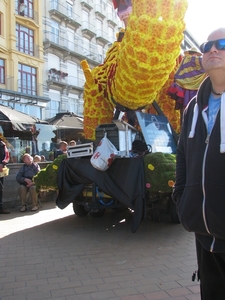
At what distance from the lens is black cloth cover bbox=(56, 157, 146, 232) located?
186 inches

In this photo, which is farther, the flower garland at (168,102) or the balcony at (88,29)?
the balcony at (88,29)

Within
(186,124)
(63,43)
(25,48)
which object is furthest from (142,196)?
(63,43)

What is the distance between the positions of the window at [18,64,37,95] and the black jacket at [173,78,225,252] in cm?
2389

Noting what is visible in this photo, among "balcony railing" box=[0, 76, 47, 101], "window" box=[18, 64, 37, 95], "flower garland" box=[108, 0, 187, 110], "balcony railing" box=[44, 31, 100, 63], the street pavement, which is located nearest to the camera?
the street pavement

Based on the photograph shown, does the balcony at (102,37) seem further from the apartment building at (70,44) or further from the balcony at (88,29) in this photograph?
the balcony at (88,29)

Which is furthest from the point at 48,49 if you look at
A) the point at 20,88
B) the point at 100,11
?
the point at 100,11

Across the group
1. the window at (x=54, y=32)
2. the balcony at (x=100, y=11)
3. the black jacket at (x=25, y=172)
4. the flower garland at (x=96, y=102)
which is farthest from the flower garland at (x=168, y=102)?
the balcony at (x=100, y=11)

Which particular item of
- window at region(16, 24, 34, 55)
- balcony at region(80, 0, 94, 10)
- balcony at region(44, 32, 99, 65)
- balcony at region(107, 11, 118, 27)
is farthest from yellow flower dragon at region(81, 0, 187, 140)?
balcony at region(107, 11, 118, 27)

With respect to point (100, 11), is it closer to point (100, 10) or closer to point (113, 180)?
point (100, 10)

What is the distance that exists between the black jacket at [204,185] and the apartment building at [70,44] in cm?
2535

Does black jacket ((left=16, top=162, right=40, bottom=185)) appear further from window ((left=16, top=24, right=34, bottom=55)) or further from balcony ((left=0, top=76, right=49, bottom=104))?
window ((left=16, top=24, right=34, bottom=55))

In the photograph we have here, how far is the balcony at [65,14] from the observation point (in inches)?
1125

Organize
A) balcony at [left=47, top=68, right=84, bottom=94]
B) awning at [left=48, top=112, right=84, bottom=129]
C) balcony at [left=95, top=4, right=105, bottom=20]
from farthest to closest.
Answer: balcony at [left=95, top=4, right=105, bottom=20]
balcony at [left=47, top=68, right=84, bottom=94]
awning at [left=48, top=112, right=84, bottom=129]

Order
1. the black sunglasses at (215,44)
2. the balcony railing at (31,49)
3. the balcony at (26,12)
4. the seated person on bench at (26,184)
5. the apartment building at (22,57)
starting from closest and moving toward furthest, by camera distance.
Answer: the black sunglasses at (215,44) → the seated person on bench at (26,184) → the apartment building at (22,57) → the balcony at (26,12) → the balcony railing at (31,49)
